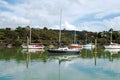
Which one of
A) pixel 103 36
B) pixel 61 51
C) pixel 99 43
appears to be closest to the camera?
pixel 61 51

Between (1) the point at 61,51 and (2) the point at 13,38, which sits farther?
(2) the point at 13,38

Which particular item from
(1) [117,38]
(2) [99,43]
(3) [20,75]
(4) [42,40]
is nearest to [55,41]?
(4) [42,40]

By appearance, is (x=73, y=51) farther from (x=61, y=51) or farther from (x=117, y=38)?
(x=117, y=38)

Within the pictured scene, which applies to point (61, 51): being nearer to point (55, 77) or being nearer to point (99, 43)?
point (55, 77)

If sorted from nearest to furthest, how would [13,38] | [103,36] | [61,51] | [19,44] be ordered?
1. [61,51]
2. [19,44]
3. [13,38]
4. [103,36]

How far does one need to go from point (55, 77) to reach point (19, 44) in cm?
7761

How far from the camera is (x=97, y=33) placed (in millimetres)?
141250

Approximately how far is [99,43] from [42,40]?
2666 cm

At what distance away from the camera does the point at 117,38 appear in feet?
412

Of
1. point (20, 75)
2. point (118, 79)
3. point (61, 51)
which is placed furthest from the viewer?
point (61, 51)

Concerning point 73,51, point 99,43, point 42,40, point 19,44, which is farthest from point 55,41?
point 73,51

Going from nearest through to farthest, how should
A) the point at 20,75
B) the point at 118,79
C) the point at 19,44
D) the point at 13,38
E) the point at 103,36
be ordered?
the point at 118,79, the point at 20,75, the point at 19,44, the point at 13,38, the point at 103,36

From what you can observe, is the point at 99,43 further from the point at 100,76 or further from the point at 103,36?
the point at 100,76

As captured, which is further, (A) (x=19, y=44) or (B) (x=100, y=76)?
(A) (x=19, y=44)
